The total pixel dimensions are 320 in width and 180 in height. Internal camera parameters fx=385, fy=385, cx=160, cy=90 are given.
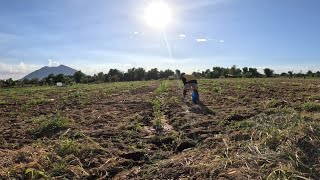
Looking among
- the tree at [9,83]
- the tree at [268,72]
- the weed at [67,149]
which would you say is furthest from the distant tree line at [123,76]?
the weed at [67,149]

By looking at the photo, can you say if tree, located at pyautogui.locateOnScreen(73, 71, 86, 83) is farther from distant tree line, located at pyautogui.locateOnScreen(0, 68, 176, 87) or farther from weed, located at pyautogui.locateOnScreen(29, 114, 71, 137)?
weed, located at pyautogui.locateOnScreen(29, 114, 71, 137)

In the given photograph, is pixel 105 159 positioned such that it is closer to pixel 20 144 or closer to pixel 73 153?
pixel 73 153

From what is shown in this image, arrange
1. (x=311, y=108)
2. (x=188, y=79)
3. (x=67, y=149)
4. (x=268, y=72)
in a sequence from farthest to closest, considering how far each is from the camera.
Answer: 1. (x=268, y=72)
2. (x=188, y=79)
3. (x=311, y=108)
4. (x=67, y=149)

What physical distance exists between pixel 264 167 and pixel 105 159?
255 centimetres

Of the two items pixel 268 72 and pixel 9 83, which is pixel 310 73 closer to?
pixel 268 72

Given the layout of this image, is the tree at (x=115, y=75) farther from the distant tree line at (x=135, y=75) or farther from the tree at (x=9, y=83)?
the tree at (x=9, y=83)

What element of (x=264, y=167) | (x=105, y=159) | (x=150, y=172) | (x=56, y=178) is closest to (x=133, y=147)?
(x=105, y=159)

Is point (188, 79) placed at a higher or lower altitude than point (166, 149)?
higher

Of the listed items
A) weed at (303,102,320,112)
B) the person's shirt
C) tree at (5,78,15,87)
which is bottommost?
weed at (303,102,320,112)

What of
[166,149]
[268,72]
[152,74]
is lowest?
[166,149]

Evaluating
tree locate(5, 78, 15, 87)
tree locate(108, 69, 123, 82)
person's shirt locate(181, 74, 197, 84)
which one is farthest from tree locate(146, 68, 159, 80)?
person's shirt locate(181, 74, 197, 84)

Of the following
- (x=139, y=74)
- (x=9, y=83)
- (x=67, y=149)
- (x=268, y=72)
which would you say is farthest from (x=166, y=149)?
(x=139, y=74)

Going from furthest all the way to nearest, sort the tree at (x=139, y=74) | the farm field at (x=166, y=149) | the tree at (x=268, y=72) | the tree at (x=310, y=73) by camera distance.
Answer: the tree at (x=139, y=74), the tree at (x=268, y=72), the tree at (x=310, y=73), the farm field at (x=166, y=149)

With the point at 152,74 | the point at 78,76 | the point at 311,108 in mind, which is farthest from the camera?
the point at 152,74
